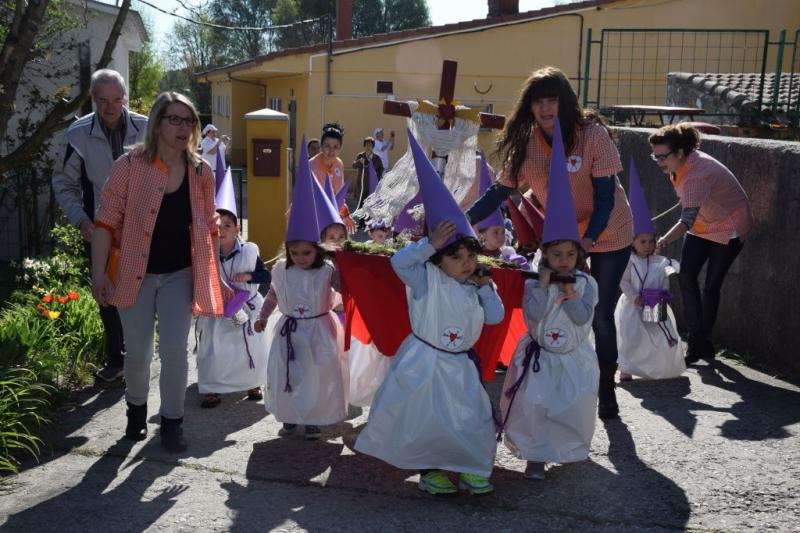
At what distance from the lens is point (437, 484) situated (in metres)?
4.38

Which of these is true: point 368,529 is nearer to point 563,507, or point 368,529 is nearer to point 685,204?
point 563,507

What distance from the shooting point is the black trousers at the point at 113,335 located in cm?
619

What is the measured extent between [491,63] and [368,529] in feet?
75.9

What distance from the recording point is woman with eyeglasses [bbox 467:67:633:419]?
5.14 m

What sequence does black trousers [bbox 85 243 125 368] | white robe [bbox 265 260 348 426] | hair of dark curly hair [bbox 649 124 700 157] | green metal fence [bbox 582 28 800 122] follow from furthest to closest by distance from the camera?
green metal fence [bbox 582 28 800 122]
hair of dark curly hair [bbox 649 124 700 157]
black trousers [bbox 85 243 125 368]
white robe [bbox 265 260 348 426]

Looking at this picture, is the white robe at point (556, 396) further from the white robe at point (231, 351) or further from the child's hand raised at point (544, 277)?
the white robe at point (231, 351)

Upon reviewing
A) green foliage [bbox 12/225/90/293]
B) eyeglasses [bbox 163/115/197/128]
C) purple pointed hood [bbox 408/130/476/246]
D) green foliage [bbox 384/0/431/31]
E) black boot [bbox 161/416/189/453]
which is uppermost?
green foliage [bbox 384/0/431/31]

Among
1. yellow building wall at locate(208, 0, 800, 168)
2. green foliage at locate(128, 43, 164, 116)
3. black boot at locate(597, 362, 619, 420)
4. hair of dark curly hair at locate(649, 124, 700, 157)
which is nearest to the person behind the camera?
black boot at locate(597, 362, 619, 420)

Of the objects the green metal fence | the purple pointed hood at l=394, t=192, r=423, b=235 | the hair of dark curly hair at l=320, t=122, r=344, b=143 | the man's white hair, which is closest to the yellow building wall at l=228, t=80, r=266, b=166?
the green metal fence

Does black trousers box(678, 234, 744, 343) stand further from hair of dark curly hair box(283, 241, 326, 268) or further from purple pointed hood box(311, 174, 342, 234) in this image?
hair of dark curly hair box(283, 241, 326, 268)

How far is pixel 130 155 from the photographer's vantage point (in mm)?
4848

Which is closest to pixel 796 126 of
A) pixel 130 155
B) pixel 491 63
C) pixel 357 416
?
pixel 357 416

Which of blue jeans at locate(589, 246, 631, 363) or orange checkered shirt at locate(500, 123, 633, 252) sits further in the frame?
blue jeans at locate(589, 246, 631, 363)

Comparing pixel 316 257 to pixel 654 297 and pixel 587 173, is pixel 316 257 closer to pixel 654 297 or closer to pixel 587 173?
pixel 587 173
